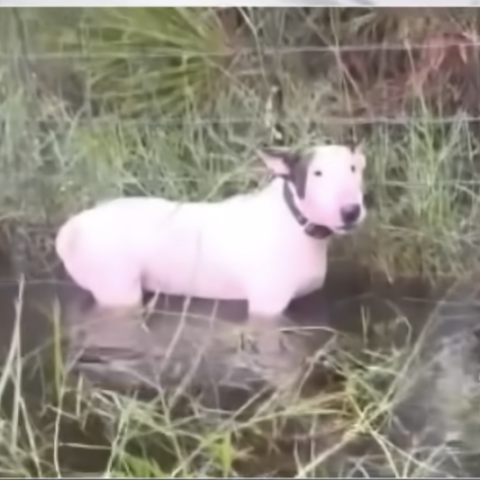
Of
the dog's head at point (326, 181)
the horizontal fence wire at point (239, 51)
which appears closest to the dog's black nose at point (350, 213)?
the dog's head at point (326, 181)

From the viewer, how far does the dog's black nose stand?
0.80m

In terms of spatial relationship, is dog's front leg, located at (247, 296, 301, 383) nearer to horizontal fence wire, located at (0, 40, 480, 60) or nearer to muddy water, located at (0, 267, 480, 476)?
muddy water, located at (0, 267, 480, 476)

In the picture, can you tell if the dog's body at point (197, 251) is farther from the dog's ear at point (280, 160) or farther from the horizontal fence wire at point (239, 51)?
the horizontal fence wire at point (239, 51)

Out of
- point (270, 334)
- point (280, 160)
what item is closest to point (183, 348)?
point (270, 334)

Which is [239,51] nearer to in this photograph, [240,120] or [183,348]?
[240,120]

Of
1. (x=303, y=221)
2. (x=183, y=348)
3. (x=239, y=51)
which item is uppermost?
(x=239, y=51)

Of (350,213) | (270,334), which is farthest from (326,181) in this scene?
(270,334)

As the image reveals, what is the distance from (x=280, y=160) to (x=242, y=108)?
0.18 feet

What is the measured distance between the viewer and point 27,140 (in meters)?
0.82

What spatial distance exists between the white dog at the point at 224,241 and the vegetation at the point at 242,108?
0.6 inches

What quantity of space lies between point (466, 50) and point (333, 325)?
260 mm

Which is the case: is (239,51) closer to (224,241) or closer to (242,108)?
(242,108)

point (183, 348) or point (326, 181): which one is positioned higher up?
point (326, 181)

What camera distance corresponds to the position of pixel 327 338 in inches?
31.6
